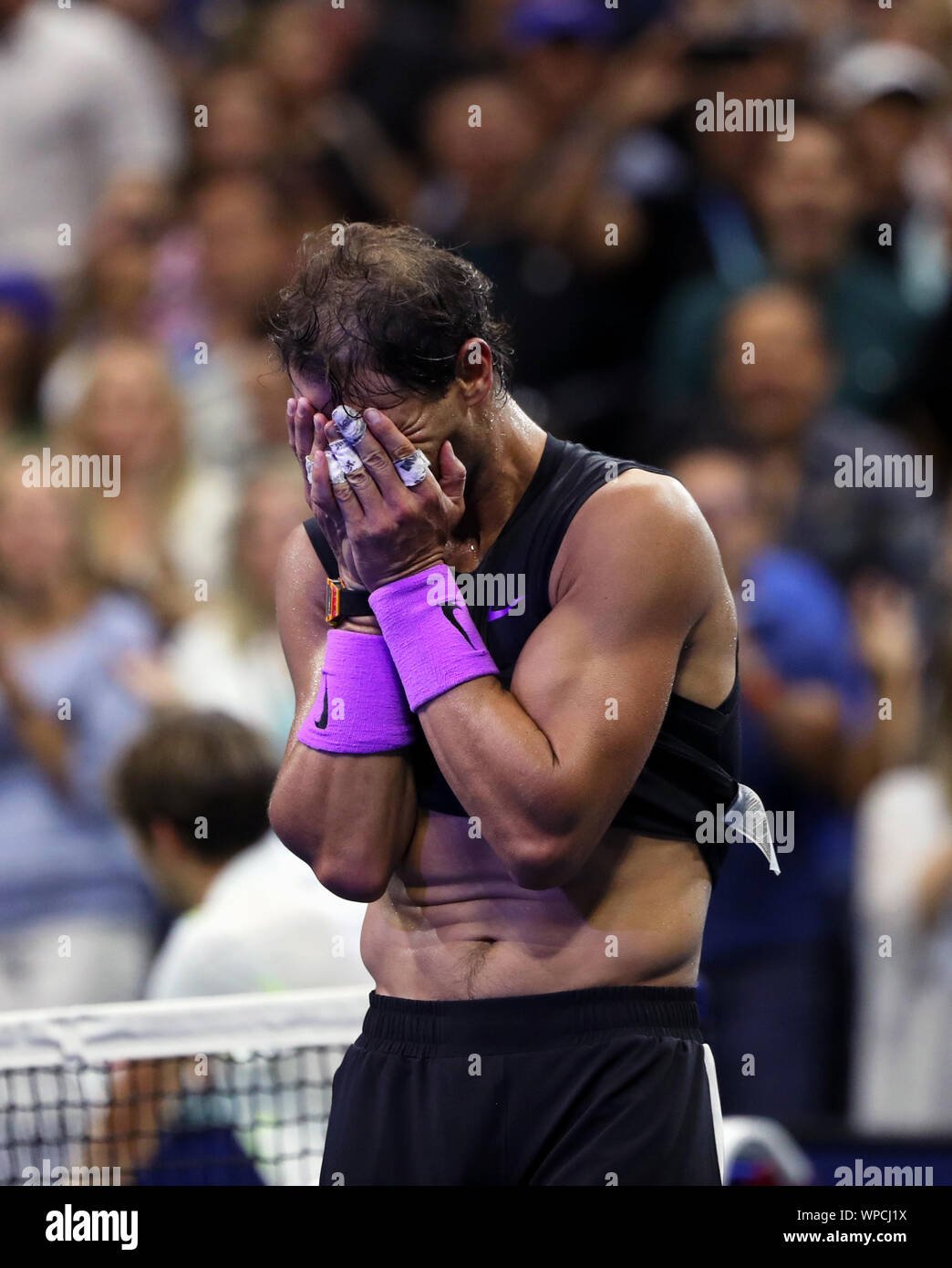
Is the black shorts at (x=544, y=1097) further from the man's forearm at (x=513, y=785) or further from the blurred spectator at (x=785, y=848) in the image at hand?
the blurred spectator at (x=785, y=848)

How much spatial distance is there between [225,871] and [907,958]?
2082mm

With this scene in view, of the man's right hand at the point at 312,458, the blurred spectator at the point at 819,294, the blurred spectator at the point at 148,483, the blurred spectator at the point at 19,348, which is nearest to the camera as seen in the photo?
the man's right hand at the point at 312,458

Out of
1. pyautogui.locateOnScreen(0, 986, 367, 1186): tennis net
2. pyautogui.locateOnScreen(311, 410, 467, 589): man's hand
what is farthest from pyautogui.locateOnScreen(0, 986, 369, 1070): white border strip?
pyautogui.locateOnScreen(311, 410, 467, 589): man's hand

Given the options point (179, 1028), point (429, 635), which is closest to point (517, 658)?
point (429, 635)

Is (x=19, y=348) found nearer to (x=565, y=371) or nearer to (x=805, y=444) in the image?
(x=565, y=371)

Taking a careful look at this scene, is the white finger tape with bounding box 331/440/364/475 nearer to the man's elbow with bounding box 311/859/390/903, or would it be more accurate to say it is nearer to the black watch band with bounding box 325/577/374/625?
the black watch band with bounding box 325/577/374/625

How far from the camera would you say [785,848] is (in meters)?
5.12

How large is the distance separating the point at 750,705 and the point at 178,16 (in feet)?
16.0

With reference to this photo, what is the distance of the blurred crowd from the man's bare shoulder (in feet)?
5.83

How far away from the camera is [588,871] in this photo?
264 cm

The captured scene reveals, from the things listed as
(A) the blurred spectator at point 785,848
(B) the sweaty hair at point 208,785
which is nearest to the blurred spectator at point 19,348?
(B) the sweaty hair at point 208,785

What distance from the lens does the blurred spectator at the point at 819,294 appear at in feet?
20.7

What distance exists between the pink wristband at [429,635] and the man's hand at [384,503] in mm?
29

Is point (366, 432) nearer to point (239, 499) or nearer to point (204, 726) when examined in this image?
point (204, 726)
